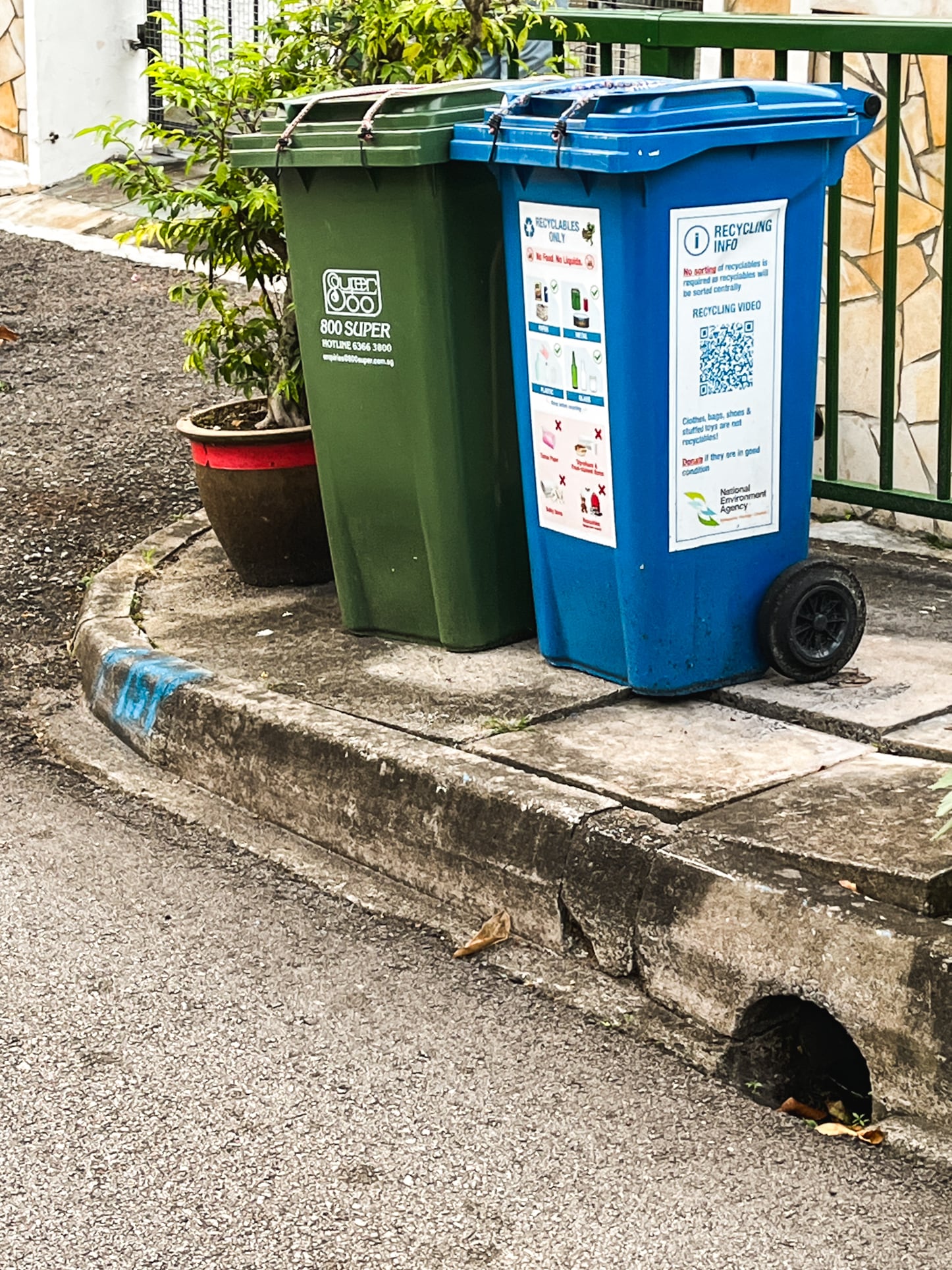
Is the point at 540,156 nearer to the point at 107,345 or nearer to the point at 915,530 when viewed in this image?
the point at 915,530

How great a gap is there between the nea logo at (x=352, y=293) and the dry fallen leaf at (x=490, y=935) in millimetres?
1571

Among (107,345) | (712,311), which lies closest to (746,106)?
(712,311)

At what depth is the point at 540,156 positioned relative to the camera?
3650 millimetres

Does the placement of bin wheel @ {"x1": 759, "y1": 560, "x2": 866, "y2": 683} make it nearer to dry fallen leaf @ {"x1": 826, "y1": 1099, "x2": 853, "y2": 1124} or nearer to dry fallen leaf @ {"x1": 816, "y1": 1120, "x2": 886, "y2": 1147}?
dry fallen leaf @ {"x1": 826, "y1": 1099, "x2": 853, "y2": 1124}

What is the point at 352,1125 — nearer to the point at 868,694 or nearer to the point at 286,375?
the point at 868,694

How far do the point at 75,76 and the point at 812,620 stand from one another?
9.48m

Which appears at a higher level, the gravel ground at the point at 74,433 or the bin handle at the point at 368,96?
the bin handle at the point at 368,96

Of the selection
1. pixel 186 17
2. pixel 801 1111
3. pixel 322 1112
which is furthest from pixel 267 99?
pixel 186 17

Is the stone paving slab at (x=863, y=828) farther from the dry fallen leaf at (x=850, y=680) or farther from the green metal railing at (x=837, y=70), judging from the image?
the green metal railing at (x=837, y=70)

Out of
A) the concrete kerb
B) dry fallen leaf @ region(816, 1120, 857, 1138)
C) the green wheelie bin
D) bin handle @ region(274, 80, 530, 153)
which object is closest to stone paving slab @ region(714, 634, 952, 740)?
the concrete kerb

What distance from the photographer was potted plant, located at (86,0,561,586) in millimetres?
4754

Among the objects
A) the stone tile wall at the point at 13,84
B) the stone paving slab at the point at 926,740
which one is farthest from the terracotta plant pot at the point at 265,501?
the stone tile wall at the point at 13,84

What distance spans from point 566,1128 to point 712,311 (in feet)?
5.92

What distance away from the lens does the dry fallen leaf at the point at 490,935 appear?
3.39m
